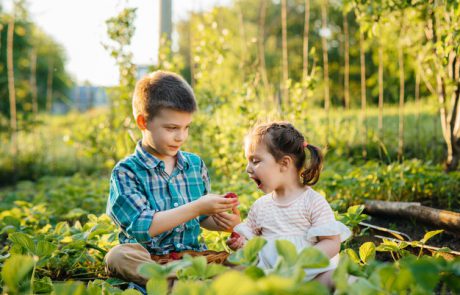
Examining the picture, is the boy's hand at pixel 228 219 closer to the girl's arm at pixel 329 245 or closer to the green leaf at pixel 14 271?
the girl's arm at pixel 329 245

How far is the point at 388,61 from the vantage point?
12.6 meters

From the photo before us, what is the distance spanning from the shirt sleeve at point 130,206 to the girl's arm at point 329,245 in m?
0.69

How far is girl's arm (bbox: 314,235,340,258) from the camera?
1908 millimetres

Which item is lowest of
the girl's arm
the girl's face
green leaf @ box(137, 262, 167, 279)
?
the girl's arm

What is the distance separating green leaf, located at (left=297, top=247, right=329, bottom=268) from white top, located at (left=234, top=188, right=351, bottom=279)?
56cm

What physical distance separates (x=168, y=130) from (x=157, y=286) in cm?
92

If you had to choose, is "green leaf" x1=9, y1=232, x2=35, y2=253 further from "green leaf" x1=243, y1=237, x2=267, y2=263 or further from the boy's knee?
"green leaf" x1=243, y1=237, x2=267, y2=263

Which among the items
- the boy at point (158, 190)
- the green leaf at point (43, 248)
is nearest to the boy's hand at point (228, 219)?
the boy at point (158, 190)

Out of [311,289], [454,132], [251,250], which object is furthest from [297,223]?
[454,132]

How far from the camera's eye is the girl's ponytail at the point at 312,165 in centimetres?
209

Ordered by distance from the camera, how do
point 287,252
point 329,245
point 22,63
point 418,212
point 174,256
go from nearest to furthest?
point 287,252
point 329,245
point 174,256
point 418,212
point 22,63

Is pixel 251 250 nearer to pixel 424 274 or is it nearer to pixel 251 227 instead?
pixel 424 274

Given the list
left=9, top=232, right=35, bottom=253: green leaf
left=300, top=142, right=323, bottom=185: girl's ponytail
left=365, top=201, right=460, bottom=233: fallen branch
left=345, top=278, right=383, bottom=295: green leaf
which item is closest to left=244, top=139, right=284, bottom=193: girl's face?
left=300, top=142, right=323, bottom=185: girl's ponytail

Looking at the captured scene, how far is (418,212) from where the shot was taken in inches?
116
